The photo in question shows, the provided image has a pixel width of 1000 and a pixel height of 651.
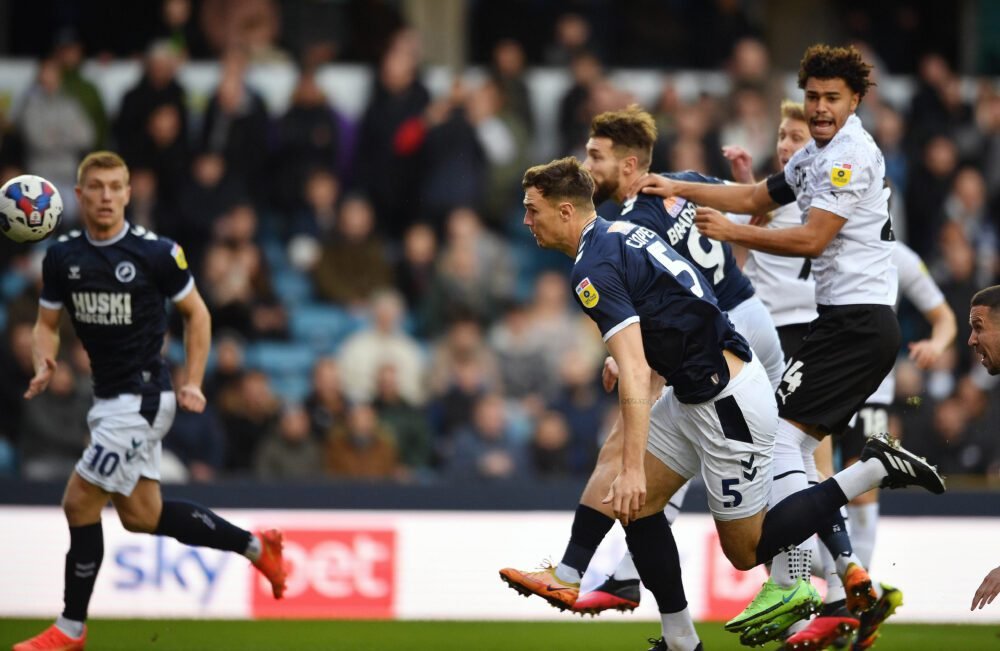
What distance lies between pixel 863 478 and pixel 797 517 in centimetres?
39

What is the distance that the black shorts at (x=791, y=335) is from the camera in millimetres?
8633

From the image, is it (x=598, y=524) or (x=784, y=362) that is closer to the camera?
(x=598, y=524)

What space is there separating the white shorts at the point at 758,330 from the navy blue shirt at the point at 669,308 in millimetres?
932

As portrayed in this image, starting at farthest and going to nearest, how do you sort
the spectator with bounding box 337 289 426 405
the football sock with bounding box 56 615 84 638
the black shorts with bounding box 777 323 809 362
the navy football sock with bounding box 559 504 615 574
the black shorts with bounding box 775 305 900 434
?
the spectator with bounding box 337 289 426 405 → the black shorts with bounding box 777 323 809 362 → the football sock with bounding box 56 615 84 638 → the navy football sock with bounding box 559 504 615 574 → the black shorts with bounding box 775 305 900 434

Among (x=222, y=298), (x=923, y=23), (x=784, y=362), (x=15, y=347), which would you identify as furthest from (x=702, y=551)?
(x=923, y=23)

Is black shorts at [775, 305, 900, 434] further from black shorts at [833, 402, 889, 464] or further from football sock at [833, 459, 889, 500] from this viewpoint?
black shorts at [833, 402, 889, 464]

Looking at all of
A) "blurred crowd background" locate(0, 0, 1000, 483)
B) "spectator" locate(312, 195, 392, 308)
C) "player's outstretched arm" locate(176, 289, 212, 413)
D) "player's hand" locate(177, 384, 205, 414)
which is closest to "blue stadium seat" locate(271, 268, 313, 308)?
"blurred crowd background" locate(0, 0, 1000, 483)

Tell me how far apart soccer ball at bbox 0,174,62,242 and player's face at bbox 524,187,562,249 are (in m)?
2.75

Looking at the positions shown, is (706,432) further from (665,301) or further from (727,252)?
(727,252)

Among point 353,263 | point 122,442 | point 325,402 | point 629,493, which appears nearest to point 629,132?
point 629,493

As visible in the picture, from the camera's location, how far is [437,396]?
13156mm

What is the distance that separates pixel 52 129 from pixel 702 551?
7459mm

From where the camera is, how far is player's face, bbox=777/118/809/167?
26.9ft

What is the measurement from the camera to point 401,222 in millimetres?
14633
